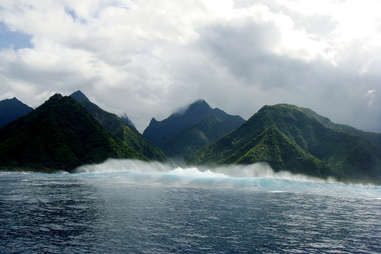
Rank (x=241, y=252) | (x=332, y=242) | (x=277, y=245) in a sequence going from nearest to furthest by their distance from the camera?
(x=241, y=252) < (x=277, y=245) < (x=332, y=242)

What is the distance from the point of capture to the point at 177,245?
3966 centimetres

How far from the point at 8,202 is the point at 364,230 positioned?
2863 inches

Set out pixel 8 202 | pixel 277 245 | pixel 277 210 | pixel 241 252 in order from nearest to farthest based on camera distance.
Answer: pixel 241 252 → pixel 277 245 → pixel 8 202 → pixel 277 210

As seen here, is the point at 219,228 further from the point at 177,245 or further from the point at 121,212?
the point at 121,212

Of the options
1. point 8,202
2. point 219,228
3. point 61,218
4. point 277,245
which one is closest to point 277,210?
point 219,228

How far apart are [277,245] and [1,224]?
40876 mm

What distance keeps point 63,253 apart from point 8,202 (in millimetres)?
43753

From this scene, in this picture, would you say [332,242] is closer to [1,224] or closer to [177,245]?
[177,245]

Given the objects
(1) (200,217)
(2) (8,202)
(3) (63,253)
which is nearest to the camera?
(3) (63,253)

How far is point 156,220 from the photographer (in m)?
55.5

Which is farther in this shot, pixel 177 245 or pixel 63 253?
pixel 177 245

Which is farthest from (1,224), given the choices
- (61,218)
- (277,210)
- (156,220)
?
(277,210)

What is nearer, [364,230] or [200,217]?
[364,230]

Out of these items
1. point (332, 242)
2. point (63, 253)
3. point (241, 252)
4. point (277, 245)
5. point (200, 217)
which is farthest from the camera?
point (200, 217)
